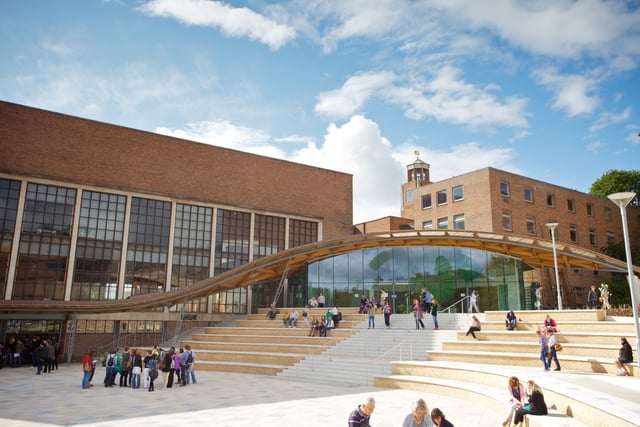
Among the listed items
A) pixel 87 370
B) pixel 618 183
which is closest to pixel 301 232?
pixel 87 370

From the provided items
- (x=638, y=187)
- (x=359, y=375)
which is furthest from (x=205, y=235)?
(x=638, y=187)

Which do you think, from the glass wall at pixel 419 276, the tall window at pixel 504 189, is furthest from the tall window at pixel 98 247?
the tall window at pixel 504 189

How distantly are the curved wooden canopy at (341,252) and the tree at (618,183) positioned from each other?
99.2 ft

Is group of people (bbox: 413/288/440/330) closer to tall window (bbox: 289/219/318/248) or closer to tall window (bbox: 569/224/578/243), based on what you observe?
tall window (bbox: 289/219/318/248)

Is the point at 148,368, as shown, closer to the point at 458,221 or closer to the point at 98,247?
the point at 98,247

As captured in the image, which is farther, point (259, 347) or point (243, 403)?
point (259, 347)

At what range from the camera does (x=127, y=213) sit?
34531mm

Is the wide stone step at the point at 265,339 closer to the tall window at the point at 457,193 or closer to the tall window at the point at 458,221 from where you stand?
the tall window at the point at 458,221

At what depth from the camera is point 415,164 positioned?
6838cm

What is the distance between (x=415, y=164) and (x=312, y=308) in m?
40.9

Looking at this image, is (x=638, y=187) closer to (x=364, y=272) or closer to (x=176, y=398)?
(x=364, y=272)

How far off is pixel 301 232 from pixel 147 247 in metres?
12.8

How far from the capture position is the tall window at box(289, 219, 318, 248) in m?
41.8

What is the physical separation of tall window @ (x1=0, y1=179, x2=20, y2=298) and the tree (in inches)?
2192
